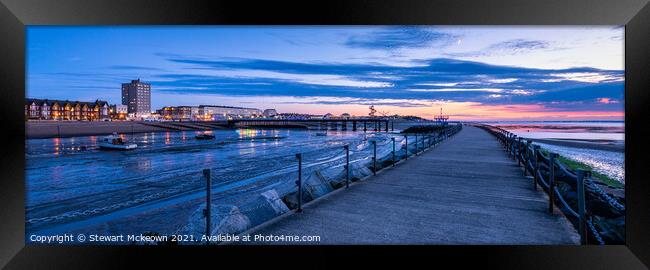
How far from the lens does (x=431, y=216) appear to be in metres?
4.13

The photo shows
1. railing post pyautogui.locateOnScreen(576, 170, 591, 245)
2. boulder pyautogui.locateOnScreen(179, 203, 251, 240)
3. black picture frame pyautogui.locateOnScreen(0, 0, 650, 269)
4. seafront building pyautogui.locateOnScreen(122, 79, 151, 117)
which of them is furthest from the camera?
seafront building pyautogui.locateOnScreen(122, 79, 151, 117)

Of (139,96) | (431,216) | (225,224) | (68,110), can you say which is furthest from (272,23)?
(68,110)

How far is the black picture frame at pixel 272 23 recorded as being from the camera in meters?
3.65

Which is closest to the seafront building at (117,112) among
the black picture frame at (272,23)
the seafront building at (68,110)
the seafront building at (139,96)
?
the seafront building at (68,110)

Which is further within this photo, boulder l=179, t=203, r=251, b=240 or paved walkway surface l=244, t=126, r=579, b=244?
Result: boulder l=179, t=203, r=251, b=240

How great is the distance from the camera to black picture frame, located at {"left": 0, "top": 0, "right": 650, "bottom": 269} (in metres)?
3.65

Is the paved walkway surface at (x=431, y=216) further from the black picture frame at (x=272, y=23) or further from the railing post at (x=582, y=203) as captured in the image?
the black picture frame at (x=272, y=23)

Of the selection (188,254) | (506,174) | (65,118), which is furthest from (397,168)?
(65,118)

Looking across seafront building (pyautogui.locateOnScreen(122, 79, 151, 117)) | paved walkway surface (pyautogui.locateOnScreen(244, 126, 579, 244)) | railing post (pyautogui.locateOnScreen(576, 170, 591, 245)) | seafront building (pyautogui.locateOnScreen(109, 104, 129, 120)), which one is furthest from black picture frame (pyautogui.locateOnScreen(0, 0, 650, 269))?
seafront building (pyautogui.locateOnScreen(109, 104, 129, 120))

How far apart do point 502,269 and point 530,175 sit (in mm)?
4506

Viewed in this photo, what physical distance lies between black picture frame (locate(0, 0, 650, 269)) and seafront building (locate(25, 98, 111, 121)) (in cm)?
7857

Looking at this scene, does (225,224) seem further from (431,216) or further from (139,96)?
(139,96)

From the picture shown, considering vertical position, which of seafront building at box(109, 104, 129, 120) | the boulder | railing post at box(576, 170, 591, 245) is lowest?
the boulder

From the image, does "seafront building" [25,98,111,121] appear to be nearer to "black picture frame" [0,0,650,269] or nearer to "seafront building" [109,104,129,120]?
"seafront building" [109,104,129,120]
